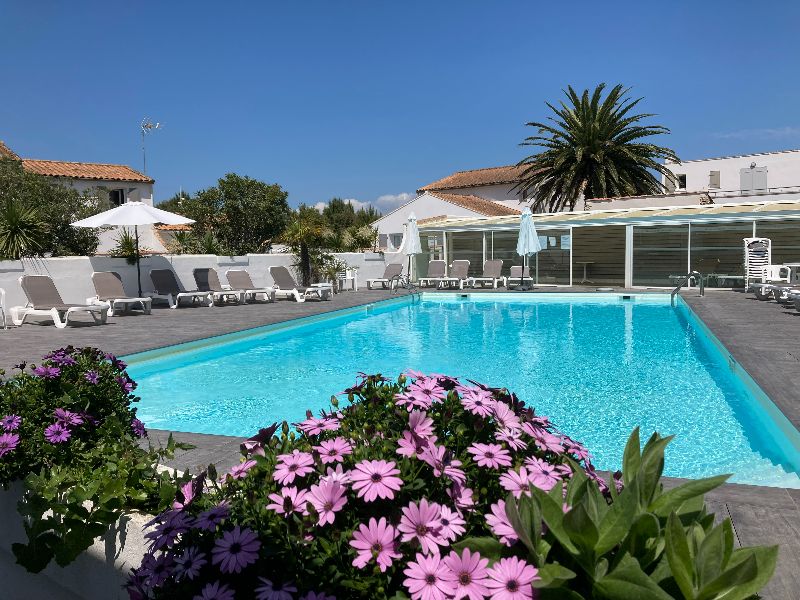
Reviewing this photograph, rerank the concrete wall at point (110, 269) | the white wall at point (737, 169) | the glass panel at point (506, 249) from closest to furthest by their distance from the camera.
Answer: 1. the concrete wall at point (110, 269)
2. the glass panel at point (506, 249)
3. the white wall at point (737, 169)

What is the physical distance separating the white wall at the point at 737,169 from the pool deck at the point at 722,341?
67.5ft

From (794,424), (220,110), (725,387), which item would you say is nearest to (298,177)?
(220,110)

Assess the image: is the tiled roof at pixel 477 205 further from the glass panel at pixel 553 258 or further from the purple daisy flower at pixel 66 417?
the purple daisy flower at pixel 66 417

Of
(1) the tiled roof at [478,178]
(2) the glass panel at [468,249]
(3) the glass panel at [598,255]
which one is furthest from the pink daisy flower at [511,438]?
(1) the tiled roof at [478,178]

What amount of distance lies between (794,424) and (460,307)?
1319 centimetres

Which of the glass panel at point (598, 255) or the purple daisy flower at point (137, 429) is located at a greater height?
the glass panel at point (598, 255)

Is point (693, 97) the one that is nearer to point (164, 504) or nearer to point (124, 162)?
point (164, 504)

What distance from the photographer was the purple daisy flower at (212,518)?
1355 mm

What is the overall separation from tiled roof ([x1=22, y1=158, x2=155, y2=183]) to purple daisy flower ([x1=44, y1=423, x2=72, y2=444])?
37.6 meters

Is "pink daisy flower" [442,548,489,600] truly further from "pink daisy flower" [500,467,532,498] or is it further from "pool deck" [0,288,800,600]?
"pool deck" [0,288,800,600]

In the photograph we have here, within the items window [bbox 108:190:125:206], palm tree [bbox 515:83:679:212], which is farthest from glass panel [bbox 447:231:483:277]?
window [bbox 108:190:125:206]

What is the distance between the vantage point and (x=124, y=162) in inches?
1633

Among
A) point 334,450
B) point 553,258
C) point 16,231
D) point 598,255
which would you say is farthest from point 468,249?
point 334,450

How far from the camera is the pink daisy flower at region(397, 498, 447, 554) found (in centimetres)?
122
